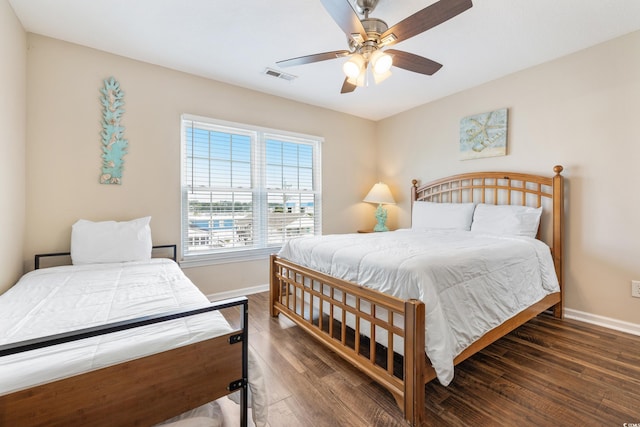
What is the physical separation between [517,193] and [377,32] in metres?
2.35

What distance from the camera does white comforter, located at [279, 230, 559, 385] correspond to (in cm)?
147

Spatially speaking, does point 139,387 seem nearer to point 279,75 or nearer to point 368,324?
point 368,324

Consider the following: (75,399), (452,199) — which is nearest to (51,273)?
(75,399)

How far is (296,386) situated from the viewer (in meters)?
1.69

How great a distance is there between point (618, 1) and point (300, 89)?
9.06 ft

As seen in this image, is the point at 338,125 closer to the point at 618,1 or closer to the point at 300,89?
the point at 300,89

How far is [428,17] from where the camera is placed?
1.56 metres

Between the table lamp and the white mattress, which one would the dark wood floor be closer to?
the white mattress

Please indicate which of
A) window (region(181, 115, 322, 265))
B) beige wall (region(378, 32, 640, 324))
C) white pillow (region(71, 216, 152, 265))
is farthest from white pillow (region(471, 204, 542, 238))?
white pillow (region(71, 216, 152, 265))

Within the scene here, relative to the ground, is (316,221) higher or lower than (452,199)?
lower

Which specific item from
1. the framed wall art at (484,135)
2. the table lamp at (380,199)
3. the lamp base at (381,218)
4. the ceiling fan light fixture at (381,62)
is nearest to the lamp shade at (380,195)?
the table lamp at (380,199)

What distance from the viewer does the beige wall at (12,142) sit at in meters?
1.88

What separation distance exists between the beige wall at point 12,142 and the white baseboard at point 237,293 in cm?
161

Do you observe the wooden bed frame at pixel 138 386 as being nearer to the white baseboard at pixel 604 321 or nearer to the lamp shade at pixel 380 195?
the white baseboard at pixel 604 321
